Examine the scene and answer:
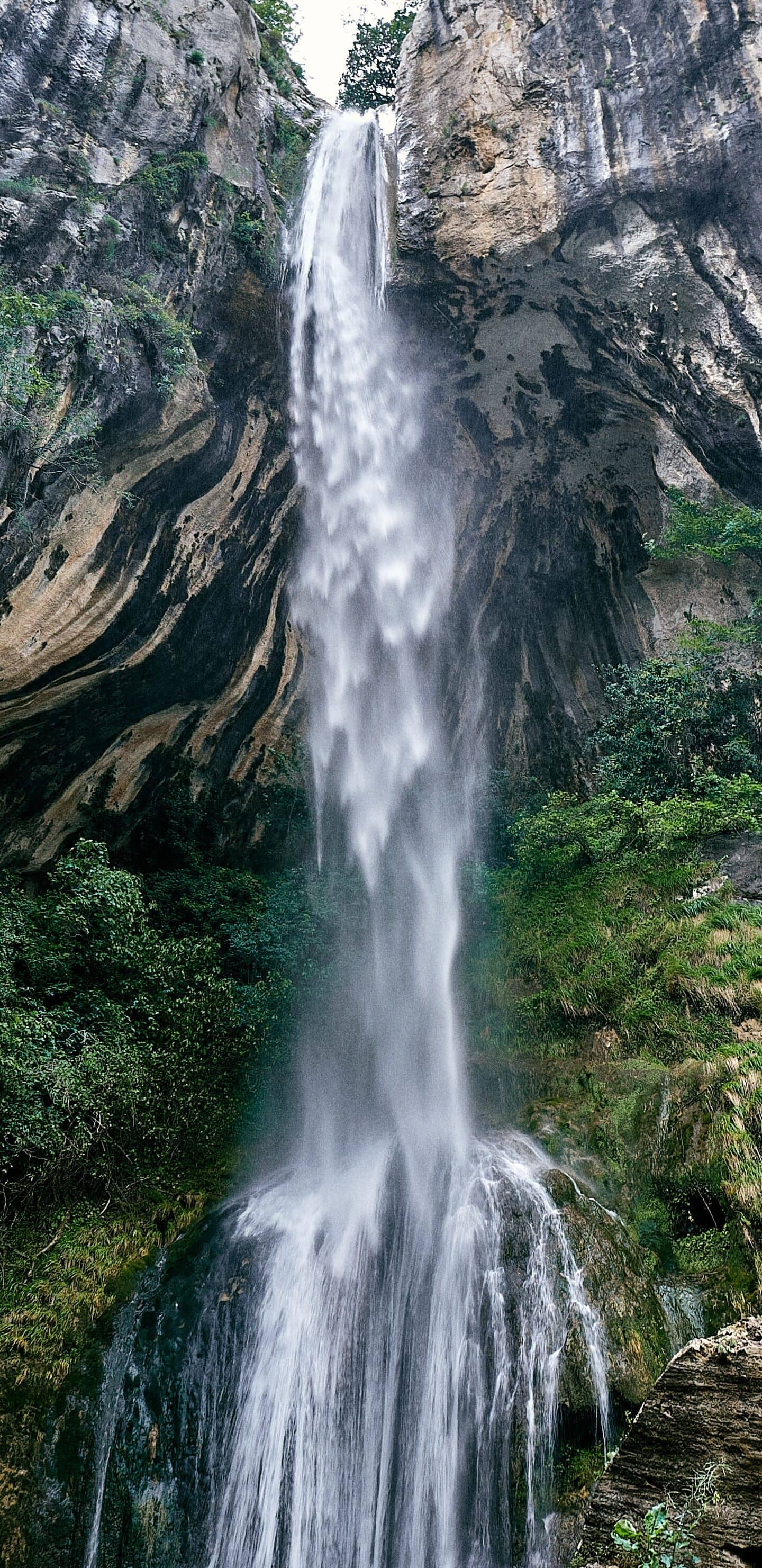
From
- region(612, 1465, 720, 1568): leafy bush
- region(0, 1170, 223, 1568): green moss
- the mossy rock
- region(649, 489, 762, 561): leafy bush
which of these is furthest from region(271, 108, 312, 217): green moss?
region(612, 1465, 720, 1568): leafy bush

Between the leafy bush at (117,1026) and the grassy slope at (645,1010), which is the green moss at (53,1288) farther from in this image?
the grassy slope at (645,1010)

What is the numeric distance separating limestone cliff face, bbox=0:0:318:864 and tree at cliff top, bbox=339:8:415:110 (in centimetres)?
675

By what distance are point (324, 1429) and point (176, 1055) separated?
3.65 meters

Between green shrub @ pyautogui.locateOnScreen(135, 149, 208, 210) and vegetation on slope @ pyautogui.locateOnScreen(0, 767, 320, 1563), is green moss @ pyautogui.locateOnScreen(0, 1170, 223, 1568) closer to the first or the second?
vegetation on slope @ pyautogui.locateOnScreen(0, 767, 320, 1563)

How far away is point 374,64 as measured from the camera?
18.2m

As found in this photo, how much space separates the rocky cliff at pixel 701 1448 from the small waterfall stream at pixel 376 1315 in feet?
7.21

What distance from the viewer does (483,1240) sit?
6.57 m

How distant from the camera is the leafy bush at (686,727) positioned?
11.6 meters

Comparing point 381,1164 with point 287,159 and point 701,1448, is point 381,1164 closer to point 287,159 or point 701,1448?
point 701,1448

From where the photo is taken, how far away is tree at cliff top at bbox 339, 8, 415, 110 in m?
17.7

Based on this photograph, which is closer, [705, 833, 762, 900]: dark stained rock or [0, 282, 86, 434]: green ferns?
[0, 282, 86, 434]: green ferns

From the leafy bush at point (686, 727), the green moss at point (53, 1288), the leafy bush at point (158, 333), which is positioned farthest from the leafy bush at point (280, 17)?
the green moss at point (53, 1288)

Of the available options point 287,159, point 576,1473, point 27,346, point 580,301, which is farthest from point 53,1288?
point 287,159

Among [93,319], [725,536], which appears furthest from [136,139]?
[725,536]
